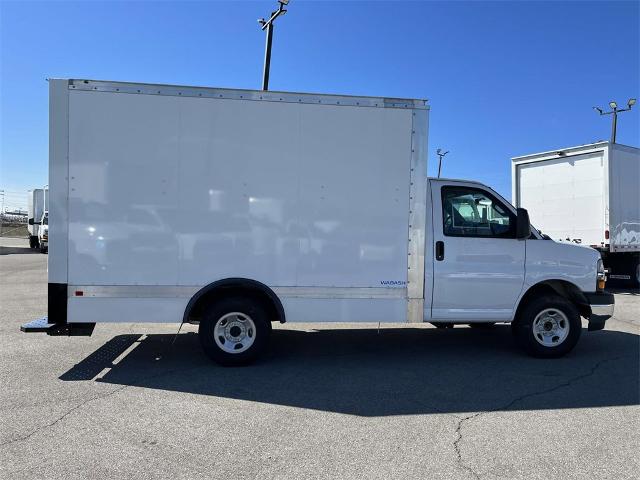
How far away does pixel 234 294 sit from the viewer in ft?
18.4

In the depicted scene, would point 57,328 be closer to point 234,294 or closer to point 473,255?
point 234,294

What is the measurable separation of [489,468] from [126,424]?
2.85 meters

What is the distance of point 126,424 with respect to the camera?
402cm

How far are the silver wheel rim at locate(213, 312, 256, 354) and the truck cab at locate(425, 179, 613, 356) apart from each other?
2118 mm

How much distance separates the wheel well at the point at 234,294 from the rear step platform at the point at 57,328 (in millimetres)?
1156

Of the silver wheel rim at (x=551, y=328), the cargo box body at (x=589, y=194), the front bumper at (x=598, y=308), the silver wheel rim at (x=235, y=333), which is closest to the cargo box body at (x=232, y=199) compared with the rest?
the silver wheel rim at (x=235, y=333)

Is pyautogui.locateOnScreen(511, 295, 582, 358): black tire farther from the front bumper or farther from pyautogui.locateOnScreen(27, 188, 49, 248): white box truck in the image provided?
pyautogui.locateOnScreen(27, 188, 49, 248): white box truck

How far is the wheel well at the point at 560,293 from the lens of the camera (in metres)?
6.19

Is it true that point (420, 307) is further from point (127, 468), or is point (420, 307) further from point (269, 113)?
point (127, 468)

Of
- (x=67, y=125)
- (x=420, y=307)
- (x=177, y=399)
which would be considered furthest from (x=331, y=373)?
(x=67, y=125)

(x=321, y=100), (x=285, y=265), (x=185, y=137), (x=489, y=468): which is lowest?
(x=489, y=468)

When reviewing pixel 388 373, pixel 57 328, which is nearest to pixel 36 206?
pixel 57 328

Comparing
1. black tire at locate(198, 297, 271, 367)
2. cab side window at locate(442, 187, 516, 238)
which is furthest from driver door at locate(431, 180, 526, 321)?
black tire at locate(198, 297, 271, 367)

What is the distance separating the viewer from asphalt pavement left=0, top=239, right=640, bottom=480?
3393 mm
